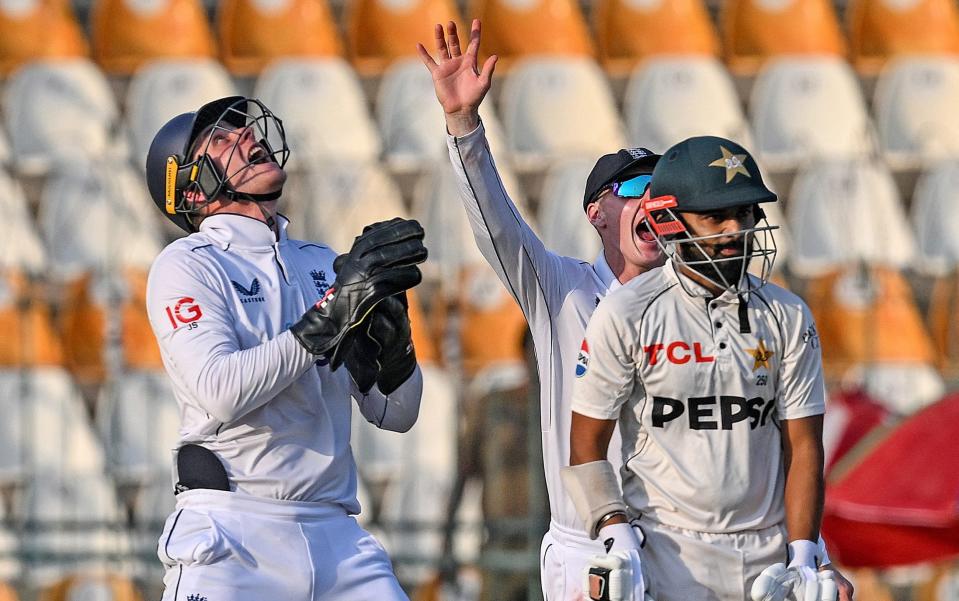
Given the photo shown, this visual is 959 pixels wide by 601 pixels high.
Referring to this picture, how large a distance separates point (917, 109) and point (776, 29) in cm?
132

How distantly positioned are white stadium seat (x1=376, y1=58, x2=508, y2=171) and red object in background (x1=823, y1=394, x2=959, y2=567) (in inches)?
168

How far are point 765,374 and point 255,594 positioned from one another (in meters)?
1.38

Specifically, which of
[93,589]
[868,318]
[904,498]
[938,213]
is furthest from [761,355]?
[938,213]

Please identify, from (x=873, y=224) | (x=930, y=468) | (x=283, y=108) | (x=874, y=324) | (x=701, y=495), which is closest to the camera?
(x=701, y=495)

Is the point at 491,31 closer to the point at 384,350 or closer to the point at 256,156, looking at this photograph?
the point at 256,156

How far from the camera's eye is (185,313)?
3.99 meters

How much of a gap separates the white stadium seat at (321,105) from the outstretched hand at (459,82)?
6.61 metres

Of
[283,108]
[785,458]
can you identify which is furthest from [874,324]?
[785,458]

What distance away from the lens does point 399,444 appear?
8812 millimetres

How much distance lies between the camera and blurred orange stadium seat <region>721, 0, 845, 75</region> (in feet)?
39.3

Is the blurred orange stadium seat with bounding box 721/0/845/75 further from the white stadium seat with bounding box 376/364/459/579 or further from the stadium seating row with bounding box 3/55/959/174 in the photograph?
the white stadium seat with bounding box 376/364/459/579

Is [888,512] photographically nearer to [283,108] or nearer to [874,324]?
[874,324]

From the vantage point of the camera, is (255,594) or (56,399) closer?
(255,594)

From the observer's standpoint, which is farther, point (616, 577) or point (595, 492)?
point (595, 492)
